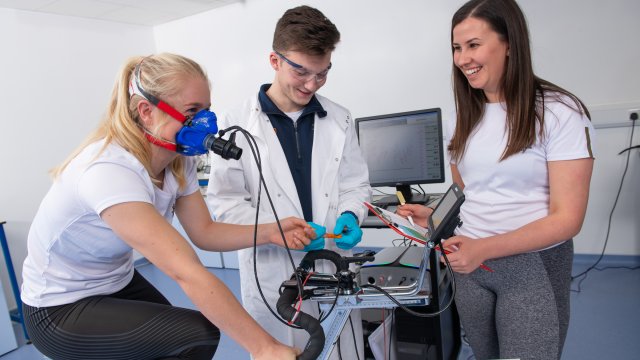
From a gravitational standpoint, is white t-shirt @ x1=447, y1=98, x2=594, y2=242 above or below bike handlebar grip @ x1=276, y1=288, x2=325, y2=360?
above

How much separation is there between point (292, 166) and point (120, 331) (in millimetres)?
741

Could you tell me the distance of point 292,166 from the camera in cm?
144

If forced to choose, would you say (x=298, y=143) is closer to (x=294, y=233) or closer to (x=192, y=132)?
(x=294, y=233)

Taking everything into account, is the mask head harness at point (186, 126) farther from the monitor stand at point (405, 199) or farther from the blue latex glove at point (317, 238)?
the monitor stand at point (405, 199)

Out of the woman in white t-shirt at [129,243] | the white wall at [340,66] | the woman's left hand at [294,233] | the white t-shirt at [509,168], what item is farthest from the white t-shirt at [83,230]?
the white wall at [340,66]

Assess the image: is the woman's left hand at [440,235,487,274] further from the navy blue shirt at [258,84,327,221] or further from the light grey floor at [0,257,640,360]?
the light grey floor at [0,257,640,360]

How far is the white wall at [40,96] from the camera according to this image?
11.2 feet

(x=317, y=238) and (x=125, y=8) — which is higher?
(x=125, y=8)

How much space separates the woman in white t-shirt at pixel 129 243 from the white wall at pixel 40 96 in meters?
2.92

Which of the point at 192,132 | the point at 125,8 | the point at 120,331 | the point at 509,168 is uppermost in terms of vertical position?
the point at 125,8

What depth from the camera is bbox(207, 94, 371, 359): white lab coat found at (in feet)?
4.56

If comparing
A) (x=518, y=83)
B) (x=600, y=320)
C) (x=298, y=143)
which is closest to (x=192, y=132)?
(x=298, y=143)

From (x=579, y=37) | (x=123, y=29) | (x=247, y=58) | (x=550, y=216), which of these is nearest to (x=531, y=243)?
(x=550, y=216)

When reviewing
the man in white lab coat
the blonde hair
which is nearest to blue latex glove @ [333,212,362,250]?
the man in white lab coat
